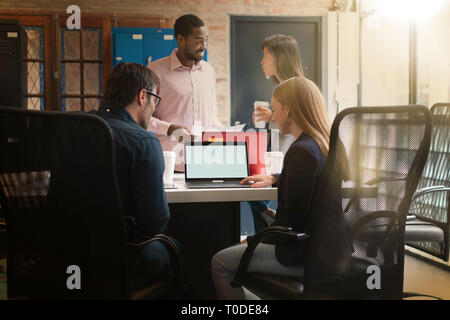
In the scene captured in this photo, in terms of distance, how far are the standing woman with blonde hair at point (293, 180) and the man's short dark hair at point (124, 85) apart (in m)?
0.53

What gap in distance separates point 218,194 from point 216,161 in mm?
323

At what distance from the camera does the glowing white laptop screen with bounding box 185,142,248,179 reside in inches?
A: 86.9

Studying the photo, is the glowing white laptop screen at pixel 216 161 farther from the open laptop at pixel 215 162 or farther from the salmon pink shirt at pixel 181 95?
the salmon pink shirt at pixel 181 95

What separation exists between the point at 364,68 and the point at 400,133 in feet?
13.9

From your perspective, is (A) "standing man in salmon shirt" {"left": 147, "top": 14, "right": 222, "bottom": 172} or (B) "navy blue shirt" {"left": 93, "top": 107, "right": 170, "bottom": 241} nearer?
(B) "navy blue shirt" {"left": 93, "top": 107, "right": 170, "bottom": 241}

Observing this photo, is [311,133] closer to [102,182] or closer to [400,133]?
[400,133]

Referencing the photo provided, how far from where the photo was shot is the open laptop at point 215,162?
7.20 feet

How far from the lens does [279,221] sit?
5.36ft

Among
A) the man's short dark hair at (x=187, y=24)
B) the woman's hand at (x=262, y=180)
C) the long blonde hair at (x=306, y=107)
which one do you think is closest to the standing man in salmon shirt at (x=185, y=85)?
the man's short dark hair at (x=187, y=24)

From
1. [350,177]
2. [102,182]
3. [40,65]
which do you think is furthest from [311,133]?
[40,65]

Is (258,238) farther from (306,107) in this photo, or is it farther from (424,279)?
(424,279)

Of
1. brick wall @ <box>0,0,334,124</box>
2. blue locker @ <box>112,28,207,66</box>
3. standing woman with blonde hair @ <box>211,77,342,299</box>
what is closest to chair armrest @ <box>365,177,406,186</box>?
standing woman with blonde hair @ <box>211,77,342,299</box>

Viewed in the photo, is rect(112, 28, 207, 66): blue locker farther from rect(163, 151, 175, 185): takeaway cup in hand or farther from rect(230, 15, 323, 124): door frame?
rect(163, 151, 175, 185): takeaway cup in hand

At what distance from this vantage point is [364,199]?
1.45 meters
